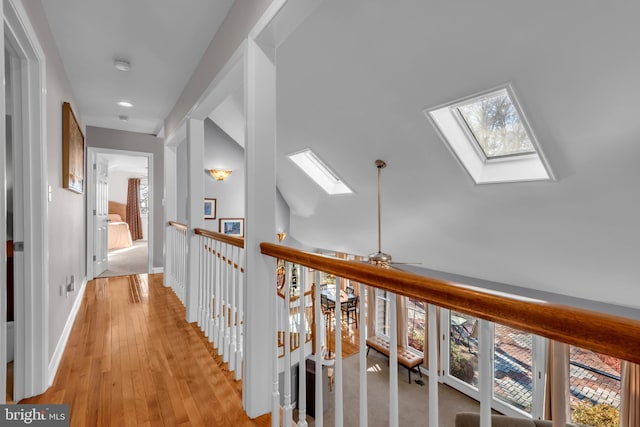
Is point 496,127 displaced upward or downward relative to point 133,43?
downward

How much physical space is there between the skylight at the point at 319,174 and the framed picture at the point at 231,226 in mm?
1563

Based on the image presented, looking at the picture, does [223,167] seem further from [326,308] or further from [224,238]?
[224,238]

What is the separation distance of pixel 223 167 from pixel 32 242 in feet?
13.2

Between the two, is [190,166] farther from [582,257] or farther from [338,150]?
[582,257]

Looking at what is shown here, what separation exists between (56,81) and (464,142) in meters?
3.58

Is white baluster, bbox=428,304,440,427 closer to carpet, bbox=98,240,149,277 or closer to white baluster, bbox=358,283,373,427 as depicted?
white baluster, bbox=358,283,373,427

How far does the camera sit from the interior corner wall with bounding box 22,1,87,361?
6.77ft

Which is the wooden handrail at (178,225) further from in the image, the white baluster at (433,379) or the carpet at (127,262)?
the white baluster at (433,379)

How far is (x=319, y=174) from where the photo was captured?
5301 millimetres

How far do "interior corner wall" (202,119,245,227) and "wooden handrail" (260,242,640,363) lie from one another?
16.7 ft

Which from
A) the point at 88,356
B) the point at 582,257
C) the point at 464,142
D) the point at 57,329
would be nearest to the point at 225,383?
the point at 88,356

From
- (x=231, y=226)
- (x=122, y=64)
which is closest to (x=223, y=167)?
(x=231, y=226)

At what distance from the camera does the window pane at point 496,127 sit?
9.58 ft

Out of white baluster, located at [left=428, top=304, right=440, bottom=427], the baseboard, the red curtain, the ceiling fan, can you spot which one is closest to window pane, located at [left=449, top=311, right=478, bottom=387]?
the ceiling fan
